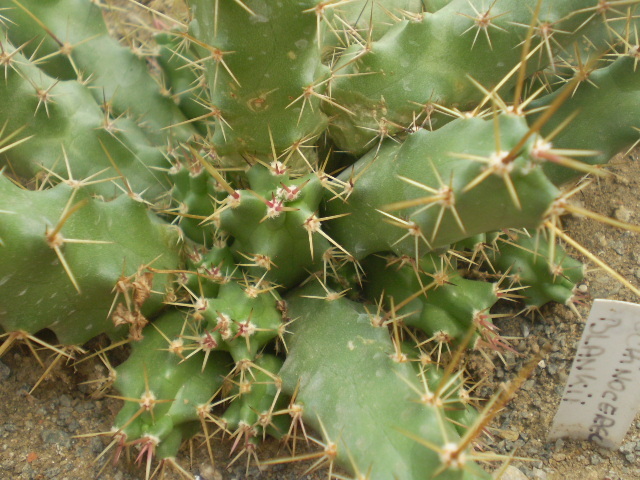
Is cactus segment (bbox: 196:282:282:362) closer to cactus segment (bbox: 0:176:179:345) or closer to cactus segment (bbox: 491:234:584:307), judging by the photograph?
cactus segment (bbox: 0:176:179:345)

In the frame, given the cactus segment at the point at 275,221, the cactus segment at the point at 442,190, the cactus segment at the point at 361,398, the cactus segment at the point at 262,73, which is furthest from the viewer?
the cactus segment at the point at 275,221

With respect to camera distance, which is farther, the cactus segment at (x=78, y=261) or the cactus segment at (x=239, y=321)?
the cactus segment at (x=239, y=321)

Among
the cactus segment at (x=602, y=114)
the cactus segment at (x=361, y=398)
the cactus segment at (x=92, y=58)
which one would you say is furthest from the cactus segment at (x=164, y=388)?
the cactus segment at (x=602, y=114)

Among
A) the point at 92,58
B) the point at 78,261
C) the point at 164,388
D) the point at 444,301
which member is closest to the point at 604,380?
the point at 444,301

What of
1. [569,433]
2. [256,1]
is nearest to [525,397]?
[569,433]

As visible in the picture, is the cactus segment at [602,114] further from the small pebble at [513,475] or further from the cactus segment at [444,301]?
the small pebble at [513,475]

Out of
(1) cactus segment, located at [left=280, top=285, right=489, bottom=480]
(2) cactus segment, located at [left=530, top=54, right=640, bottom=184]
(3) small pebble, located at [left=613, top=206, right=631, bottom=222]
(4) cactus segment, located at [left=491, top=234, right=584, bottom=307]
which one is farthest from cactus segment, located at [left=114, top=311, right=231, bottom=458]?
(3) small pebble, located at [left=613, top=206, right=631, bottom=222]
